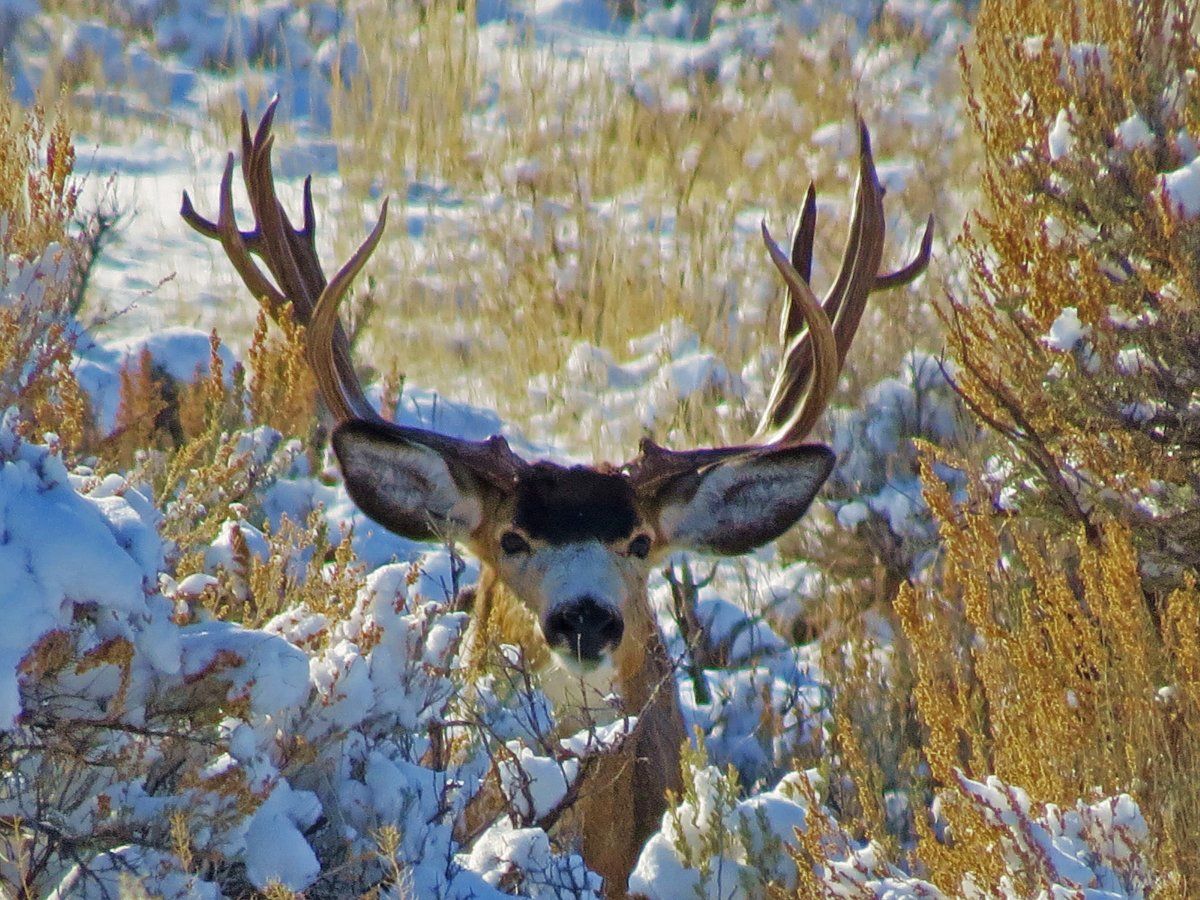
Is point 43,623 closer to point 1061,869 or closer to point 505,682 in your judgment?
point 1061,869

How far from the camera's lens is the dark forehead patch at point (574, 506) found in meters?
5.85

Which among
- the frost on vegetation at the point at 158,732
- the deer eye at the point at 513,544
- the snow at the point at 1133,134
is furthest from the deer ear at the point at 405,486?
the snow at the point at 1133,134

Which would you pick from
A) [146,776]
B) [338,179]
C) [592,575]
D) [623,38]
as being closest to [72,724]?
[146,776]

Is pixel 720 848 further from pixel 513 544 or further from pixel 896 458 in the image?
pixel 896 458

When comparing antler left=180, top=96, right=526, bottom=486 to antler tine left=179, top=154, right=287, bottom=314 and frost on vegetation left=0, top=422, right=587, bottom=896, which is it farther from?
frost on vegetation left=0, top=422, right=587, bottom=896

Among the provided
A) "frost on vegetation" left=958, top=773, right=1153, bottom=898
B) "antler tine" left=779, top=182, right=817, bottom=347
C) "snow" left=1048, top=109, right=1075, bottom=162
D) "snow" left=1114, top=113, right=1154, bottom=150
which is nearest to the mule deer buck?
"antler tine" left=779, top=182, right=817, bottom=347

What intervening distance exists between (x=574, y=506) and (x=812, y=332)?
916 mm

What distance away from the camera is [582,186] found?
14.1m

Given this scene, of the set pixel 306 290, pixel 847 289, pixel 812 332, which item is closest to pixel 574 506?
pixel 812 332

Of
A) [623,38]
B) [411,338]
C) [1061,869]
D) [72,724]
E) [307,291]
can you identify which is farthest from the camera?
[623,38]

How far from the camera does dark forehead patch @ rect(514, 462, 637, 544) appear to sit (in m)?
5.85

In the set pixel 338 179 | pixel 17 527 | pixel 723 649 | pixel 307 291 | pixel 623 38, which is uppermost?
pixel 623 38

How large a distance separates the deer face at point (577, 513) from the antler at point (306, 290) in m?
0.05

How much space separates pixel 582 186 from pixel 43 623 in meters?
11.0
